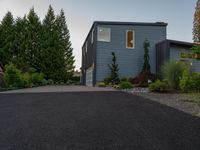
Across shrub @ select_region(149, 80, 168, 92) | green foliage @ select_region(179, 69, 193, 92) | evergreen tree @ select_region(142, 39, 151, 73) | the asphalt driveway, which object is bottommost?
the asphalt driveway

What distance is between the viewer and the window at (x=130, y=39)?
12.8 meters

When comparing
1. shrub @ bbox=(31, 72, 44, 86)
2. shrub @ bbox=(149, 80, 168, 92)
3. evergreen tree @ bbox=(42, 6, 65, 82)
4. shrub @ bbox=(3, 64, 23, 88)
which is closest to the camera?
shrub @ bbox=(149, 80, 168, 92)

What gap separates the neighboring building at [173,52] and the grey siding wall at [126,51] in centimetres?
67

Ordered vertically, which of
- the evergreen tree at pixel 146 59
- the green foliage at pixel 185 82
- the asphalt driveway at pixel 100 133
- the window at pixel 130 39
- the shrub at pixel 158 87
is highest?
the window at pixel 130 39

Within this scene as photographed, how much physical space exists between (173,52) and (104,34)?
17.1 feet

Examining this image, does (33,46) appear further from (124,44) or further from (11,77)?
(124,44)

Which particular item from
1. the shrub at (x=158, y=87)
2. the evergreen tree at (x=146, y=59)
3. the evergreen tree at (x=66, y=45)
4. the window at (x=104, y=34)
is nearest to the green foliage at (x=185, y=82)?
the shrub at (x=158, y=87)

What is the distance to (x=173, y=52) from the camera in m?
11.8

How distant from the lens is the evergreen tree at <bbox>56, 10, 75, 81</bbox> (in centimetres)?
2412

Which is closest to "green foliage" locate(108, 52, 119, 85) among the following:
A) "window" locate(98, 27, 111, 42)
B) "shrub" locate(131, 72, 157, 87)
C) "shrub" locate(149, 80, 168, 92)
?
"window" locate(98, 27, 111, 42)

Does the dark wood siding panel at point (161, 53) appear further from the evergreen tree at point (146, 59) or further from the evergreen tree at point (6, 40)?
the evergreen tree at point (6, 40)

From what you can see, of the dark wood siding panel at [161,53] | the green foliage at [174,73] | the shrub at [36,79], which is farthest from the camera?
the shrub at [36,79]

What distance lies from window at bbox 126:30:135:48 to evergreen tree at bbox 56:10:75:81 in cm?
1297

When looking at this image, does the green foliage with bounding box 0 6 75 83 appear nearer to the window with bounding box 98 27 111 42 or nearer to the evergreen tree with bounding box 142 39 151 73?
the window with bounding box 98 27 111 42
